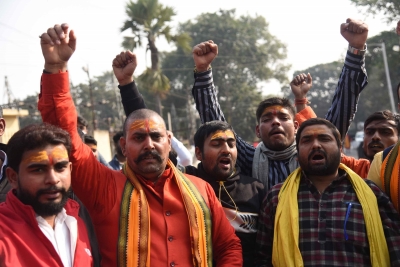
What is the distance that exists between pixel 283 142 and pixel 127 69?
1411 millimetres

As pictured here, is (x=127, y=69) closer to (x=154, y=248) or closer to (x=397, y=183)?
(x=154, y=248)

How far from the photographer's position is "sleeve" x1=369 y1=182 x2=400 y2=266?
9.04 ft

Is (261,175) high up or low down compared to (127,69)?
down

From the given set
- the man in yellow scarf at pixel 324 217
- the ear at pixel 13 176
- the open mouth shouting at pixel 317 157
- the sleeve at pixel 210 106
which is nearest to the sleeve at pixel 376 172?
the man in yellow scarf at pixel 324 217

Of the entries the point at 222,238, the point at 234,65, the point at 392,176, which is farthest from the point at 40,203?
the point at 234,65

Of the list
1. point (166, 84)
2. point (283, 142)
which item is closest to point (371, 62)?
point (166, 84)

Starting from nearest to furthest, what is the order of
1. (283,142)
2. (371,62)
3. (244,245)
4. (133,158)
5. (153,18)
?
(133,158) < (244,245) < (283,142) < (153,18) < (371,62)

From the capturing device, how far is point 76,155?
8.86ft

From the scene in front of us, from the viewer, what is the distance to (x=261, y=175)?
3.77 metres

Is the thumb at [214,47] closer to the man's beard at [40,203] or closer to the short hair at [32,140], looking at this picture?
the short hair at [32,140]

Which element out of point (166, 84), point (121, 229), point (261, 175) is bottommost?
point (121, 229)

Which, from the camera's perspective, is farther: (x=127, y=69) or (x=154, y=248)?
(x=127, y=69)

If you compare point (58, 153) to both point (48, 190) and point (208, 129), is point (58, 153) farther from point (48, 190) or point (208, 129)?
point (208, 129)

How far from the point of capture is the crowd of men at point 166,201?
98.1 inches
